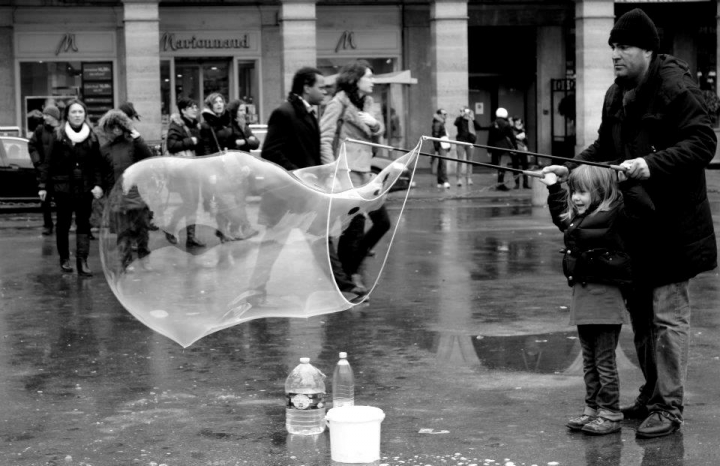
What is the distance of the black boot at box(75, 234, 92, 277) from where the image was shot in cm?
1334

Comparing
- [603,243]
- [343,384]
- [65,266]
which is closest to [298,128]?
[65,266]

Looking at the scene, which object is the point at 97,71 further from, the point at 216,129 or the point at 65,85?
the point at 216,129

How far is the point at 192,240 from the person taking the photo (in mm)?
7695

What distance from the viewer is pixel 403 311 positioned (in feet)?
35.2

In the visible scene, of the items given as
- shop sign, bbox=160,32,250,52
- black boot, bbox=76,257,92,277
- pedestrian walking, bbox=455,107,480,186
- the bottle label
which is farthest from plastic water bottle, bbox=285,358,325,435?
shop sign, bbox=160,32,250,52

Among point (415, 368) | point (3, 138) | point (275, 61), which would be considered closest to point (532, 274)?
point (415, 368)

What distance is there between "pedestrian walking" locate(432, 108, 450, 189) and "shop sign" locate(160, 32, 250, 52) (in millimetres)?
6038

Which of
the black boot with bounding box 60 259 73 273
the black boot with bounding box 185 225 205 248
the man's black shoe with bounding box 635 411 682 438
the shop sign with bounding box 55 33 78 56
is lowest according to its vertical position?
the man's black shoe with bounding box 635 411 682 438

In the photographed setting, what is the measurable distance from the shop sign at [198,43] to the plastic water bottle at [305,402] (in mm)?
26474

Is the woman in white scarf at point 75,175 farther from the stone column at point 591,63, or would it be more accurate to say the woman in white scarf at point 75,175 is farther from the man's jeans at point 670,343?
the stone column at point 591,63

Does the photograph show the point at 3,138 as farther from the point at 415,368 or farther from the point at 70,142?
the point at 415,368

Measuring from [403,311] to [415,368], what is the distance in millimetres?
2393

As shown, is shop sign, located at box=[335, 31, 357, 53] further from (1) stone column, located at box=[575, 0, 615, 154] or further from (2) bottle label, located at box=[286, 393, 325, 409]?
(2) bottle label, located at box=[286, 393, 325, 409]

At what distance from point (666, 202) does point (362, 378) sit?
95.4 inches
